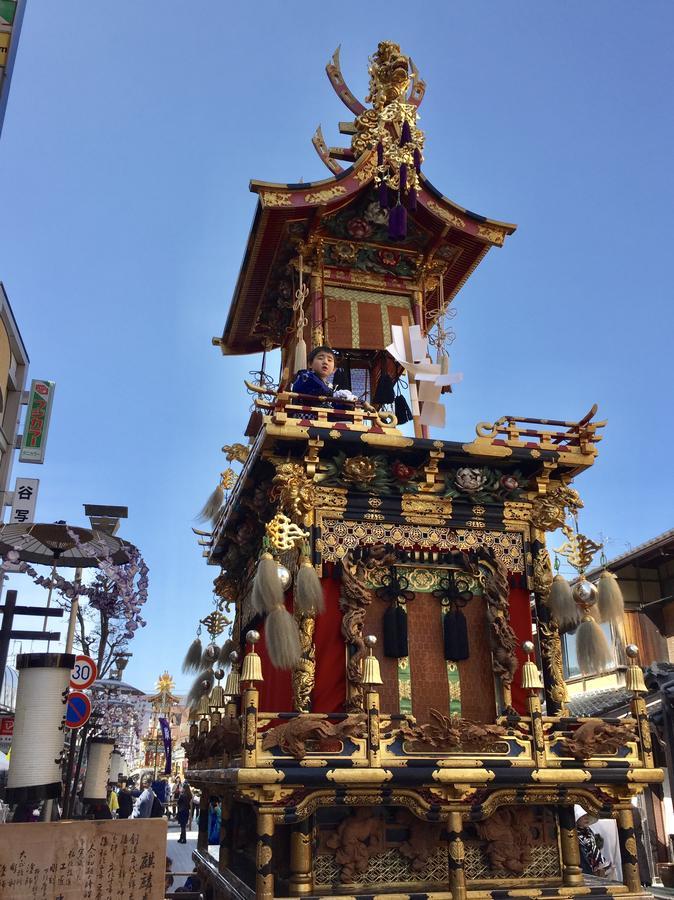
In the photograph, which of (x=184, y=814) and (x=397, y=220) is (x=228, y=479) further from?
(x=184, y=814)

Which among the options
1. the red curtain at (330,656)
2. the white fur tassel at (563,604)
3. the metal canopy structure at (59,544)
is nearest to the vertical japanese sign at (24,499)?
the metal canopy structure at (59,544)

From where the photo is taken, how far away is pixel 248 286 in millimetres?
15742

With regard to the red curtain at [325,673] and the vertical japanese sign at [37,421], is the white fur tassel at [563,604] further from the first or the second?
the vertical japanese sign at [37,421]

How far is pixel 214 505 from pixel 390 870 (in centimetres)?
798

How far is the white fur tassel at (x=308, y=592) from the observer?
1055 cm

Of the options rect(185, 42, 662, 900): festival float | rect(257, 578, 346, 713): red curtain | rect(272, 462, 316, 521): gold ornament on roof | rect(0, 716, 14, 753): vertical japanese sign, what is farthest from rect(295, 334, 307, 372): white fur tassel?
rect(0, 716, 14, 753): vertical japanese sign

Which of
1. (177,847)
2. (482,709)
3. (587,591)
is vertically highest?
(587,591)

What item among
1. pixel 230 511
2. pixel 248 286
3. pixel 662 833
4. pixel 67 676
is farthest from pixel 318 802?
pixel 662 833

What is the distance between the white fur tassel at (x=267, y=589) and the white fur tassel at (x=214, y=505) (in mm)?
5436

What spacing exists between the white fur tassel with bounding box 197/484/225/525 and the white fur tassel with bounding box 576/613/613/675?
25.1ft

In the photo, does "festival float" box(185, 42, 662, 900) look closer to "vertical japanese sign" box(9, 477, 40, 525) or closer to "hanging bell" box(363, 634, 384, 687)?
"hanging bell" box(363, 634, 384, 687)

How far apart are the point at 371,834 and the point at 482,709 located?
8.66ft

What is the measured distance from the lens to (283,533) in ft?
36.0

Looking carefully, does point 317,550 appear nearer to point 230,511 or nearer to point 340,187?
point 230,511
